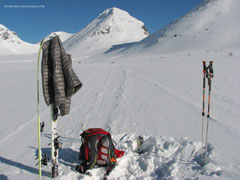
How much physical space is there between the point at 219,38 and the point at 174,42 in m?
11.5

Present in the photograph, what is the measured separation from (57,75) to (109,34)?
141154mm

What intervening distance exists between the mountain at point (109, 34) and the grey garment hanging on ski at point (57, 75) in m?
102

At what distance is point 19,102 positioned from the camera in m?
7.86

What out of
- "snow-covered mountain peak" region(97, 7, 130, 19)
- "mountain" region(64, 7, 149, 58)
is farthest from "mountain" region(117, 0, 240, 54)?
"snow-covered mountain peak" region(97, 7, 130, 19)

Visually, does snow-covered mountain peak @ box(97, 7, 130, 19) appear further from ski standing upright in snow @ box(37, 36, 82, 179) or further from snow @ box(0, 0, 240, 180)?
ski standing upright in snow @ box(37, 36, 82, 179)

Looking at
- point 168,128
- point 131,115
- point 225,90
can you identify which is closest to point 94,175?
point 168,128

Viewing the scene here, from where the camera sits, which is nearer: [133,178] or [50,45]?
[50,45]

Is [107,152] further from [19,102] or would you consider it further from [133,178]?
[19,102]

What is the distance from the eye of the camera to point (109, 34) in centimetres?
13788

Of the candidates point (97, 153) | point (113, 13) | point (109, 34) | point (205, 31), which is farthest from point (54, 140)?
point (113, 13)

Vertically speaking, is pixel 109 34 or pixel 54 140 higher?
pixel 109 34

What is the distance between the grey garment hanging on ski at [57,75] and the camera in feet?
8.06

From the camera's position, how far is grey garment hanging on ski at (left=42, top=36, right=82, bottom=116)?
2.46 meters

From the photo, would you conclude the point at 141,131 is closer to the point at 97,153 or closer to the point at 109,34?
the point at 97,153
